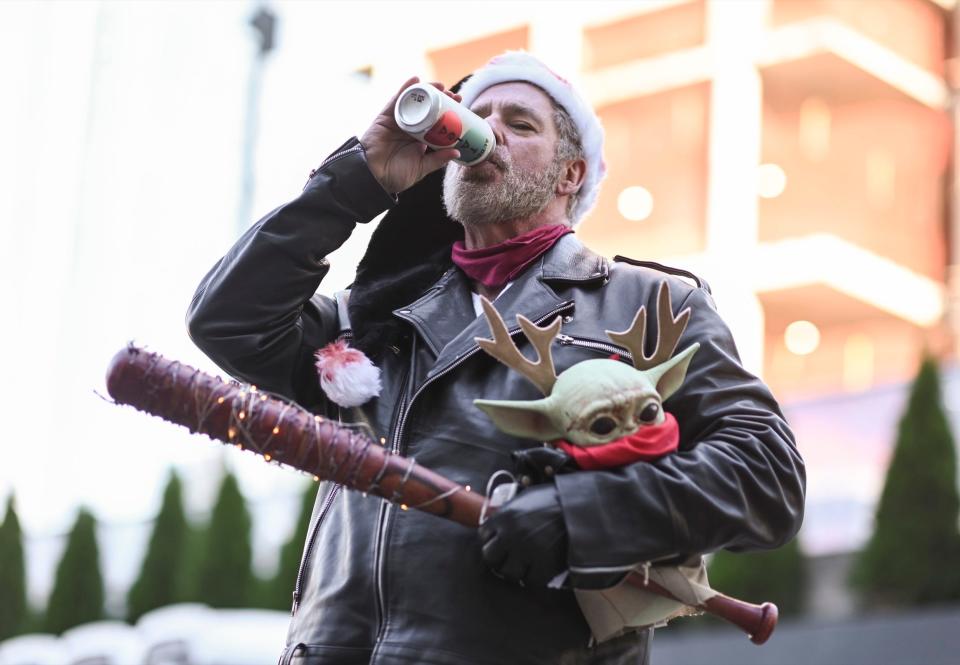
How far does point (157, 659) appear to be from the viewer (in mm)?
10383

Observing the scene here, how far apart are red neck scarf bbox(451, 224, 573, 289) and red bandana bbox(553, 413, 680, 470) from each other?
22.1 inches

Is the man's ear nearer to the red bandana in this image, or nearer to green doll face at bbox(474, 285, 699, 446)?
green doll face at bbox(474, 285, 699, 446)

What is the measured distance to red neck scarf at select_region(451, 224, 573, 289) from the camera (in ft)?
9.80

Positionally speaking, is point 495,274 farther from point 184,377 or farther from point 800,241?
point 800,241

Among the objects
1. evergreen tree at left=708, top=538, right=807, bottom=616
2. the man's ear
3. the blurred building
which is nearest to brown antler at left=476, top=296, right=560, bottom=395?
the man's ear

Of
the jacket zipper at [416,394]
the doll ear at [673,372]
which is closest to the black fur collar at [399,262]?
the jacket zipper at [416,394]

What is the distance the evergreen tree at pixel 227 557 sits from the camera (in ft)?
47.8

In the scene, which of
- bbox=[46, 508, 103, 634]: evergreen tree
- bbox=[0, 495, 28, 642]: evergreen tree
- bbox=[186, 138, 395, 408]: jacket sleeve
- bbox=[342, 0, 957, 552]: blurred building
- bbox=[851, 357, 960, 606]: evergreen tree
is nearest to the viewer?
bbox=[186, 138, 395, 408]: jacket sleeve

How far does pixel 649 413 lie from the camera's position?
251 cm

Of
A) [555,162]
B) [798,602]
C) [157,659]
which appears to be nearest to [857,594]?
[798,602]

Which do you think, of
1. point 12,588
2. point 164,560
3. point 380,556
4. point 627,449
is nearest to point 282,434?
point 380,556

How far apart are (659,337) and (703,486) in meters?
0.27

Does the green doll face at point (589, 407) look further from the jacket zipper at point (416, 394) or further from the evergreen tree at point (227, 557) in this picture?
the evergreen tree at point (227, 557)

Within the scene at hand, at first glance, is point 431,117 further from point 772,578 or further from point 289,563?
point 289,563
